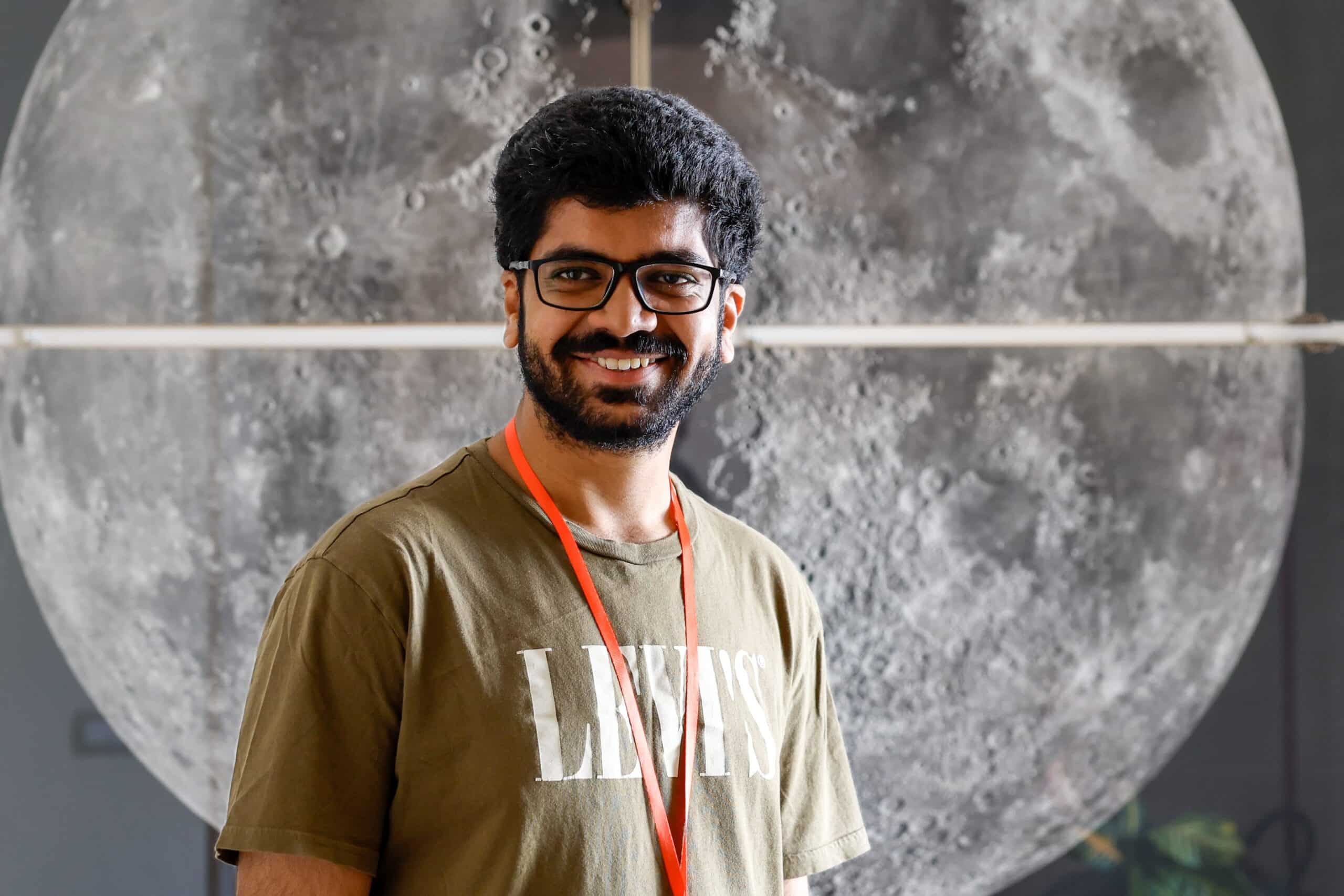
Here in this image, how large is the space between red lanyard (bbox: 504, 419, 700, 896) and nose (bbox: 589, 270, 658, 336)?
0.15 metres

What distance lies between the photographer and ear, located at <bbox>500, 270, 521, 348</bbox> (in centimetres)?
107

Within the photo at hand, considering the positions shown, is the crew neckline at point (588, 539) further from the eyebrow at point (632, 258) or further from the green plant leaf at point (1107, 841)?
the green plant leaf at point (1107, 841)

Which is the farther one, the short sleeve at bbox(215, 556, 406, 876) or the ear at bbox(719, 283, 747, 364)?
the ear at bbox(719, 283, 747, 364)

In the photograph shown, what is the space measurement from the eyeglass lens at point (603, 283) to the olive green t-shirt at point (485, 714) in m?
0.18

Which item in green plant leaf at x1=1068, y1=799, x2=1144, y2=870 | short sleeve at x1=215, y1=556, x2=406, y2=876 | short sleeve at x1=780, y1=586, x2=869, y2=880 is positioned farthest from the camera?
green plant leaf at x1=1068, y1=799, x2=1144, y2=870

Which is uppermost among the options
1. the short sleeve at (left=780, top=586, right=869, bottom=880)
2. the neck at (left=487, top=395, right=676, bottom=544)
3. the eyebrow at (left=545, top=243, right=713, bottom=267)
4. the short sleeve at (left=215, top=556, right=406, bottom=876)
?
the eyebrow at (left=545, top=243, right=713, bottom=267)

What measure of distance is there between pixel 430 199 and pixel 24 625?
821 millimetres

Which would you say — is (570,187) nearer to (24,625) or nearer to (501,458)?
(501,458)

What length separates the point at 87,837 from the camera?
1.62 m

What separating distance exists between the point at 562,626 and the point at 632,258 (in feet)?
1.06

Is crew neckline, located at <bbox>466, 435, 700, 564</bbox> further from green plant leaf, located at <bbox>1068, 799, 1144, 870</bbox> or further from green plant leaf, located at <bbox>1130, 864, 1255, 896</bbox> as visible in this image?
green plant leaf, located at <bbox>1130, 864, 1255, 896</bbox>

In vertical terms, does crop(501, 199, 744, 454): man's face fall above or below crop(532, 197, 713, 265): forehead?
below

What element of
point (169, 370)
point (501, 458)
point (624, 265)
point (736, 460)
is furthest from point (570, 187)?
point (169, 370)

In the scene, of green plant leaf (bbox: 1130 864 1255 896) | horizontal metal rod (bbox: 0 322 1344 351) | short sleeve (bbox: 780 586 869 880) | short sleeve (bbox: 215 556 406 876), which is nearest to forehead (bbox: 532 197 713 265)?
short sleeve (bbox: 215 556 406 876)
